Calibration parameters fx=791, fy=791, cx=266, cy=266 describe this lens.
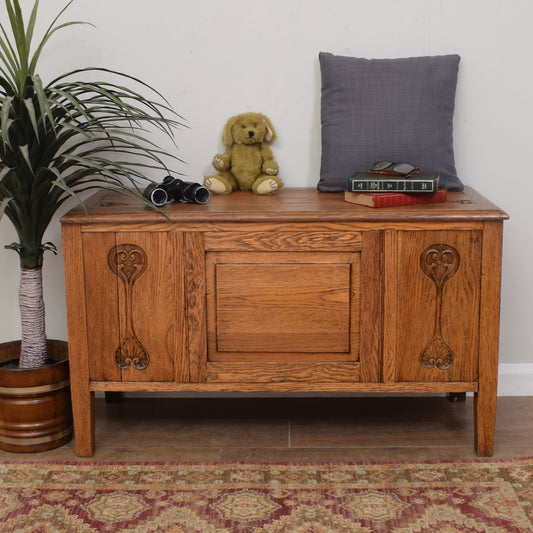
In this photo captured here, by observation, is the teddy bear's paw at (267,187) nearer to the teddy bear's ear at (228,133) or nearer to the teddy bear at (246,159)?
the teddy bear at (246,159)

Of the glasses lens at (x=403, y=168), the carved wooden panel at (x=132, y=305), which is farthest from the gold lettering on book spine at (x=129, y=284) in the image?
the glasses lens at (x=403, y=168)

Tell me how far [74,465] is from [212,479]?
0.43 metres

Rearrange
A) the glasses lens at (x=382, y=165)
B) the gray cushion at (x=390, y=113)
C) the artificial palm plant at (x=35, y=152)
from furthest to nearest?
1. the gray cushion at (x=390, y=113)
2. the glasses lens at (x=382, y=165)
3. the artificial palm plant at (x=35, y=152)

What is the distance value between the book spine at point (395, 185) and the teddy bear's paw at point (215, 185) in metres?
0.48

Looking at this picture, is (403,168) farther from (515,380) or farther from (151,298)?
(515,380)

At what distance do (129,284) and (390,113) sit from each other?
40.1 inches

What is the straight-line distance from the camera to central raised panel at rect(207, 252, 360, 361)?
2.32 meters

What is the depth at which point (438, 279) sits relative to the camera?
2.31 m

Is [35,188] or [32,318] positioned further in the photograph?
[32,318]

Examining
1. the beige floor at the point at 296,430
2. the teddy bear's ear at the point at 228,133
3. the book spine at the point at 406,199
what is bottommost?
→ the beige floor at the point at 296,430

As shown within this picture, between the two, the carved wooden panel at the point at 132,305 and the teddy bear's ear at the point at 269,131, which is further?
the teddy bear's ear at the point at 269,131

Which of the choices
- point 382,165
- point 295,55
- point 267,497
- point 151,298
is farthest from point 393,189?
point 267,497

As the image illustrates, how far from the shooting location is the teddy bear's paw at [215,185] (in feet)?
8.61

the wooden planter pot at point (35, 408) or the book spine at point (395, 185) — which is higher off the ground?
the book spine at point (395, 185)
